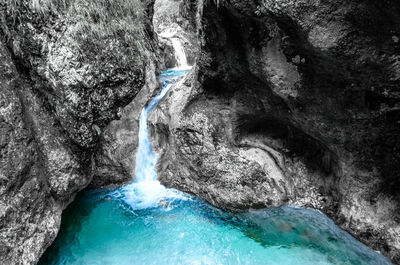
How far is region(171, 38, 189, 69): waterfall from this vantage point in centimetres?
1238

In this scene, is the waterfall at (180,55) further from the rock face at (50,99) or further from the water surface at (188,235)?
the water surface at (188,235)

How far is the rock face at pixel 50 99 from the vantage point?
171 inches

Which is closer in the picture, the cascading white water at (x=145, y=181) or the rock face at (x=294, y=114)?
the rock face at (x=294, y=114)

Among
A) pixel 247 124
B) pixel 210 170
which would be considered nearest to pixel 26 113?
pixel 210 170

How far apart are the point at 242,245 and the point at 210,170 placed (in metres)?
1.86

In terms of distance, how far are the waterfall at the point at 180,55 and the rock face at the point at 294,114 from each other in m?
4.80

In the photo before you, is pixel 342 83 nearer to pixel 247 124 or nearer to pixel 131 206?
pixel 247 124

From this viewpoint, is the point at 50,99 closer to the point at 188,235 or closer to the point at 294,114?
the point at 188,235

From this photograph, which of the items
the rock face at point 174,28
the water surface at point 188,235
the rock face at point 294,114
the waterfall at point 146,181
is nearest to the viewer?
the rock face at point 294,114

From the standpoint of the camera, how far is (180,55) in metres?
12.5

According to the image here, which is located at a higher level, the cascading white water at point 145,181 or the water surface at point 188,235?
the cascading white water at point 145,181

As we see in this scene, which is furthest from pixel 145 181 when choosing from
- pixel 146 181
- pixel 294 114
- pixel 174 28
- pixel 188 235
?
pixel 174 28

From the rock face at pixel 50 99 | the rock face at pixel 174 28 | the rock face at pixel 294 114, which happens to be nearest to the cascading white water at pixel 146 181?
the rock face at pixel 294 114

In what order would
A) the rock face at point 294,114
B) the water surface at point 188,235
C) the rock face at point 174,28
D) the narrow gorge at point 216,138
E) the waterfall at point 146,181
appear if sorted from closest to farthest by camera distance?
the rock face at point 294,114
the narrow gorge at point 216,138
the water surface at point 188,235
the waterfall at point 146,181
the rock face at point 174,28
